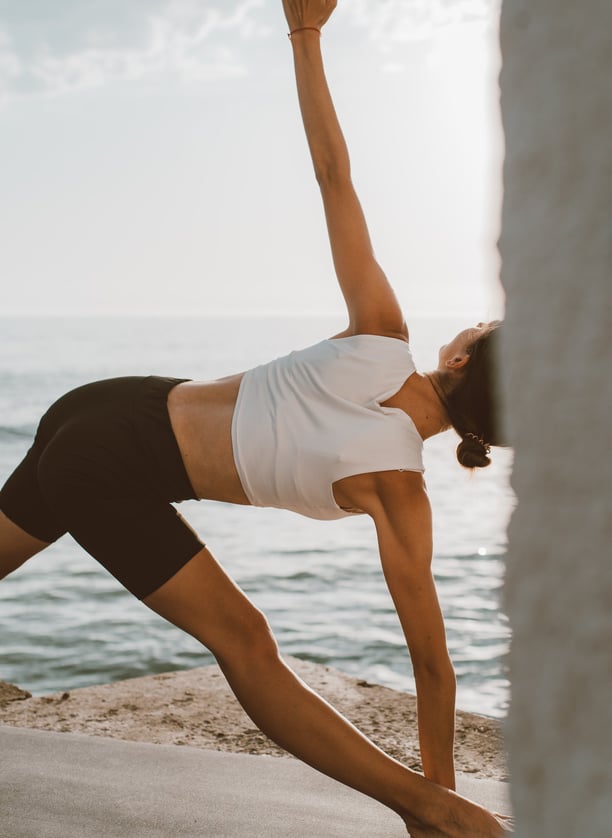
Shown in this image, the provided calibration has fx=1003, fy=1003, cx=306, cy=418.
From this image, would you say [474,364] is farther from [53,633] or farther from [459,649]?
[53,633]

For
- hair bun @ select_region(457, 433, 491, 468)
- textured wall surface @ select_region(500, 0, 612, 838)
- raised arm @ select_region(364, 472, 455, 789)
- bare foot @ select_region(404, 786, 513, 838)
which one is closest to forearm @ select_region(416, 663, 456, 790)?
raised arm @ select_region(364, 472, 455, 789)

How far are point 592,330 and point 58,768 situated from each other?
9.06 feet

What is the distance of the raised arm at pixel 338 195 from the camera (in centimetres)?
223

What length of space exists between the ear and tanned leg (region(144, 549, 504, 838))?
706 mm

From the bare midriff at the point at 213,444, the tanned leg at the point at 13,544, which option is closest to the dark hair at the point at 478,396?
the bare midriff at the point at 213,444

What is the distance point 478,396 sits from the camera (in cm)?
227

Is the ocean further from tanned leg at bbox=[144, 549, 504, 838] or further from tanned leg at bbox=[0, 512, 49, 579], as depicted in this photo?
tanned leg at bbox=[0, 512, 49, 579]

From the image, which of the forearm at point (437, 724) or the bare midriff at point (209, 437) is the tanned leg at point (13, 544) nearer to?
the bare midriff at point (209, 437)

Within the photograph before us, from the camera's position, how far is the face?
2.30 metres

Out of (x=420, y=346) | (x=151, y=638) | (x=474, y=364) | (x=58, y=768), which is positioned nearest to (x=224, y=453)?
(x=474, y=364)

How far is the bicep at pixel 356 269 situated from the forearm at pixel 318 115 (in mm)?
39

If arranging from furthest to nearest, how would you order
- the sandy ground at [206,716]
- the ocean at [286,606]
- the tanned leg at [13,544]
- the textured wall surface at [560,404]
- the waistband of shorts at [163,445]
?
1. the ocean at [286,606]
2. the sandy ground at [206,716]
3. the tanned leg at [13,544]
4. the waistband of shorts at [163,445]
5. the textured wall surface at [560,404]

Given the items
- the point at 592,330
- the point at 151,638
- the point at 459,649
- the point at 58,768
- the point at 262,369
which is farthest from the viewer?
the point at 151,638

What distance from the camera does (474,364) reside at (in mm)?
2279
